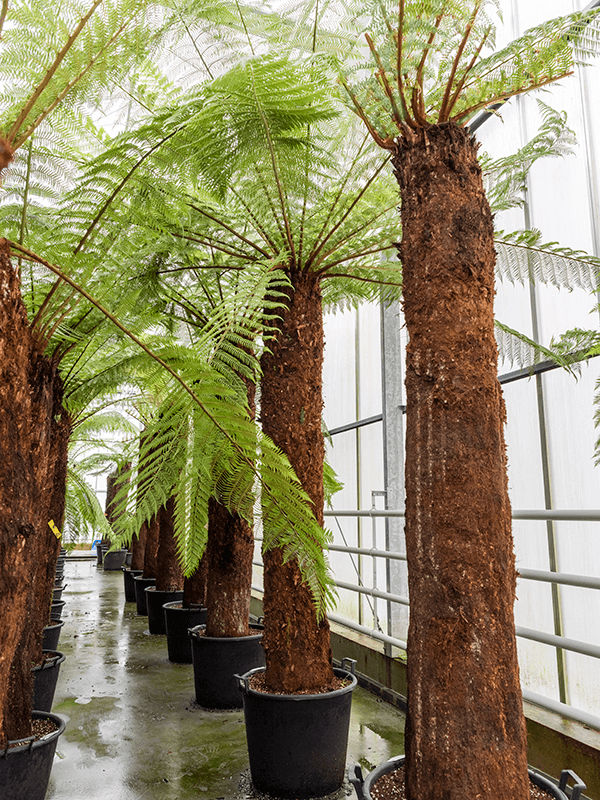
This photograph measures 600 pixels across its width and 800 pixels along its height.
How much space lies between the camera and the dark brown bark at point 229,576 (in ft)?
10.6

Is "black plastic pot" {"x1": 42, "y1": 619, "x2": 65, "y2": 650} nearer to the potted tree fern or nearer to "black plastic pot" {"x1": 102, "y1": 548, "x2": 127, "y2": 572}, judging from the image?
the potted tree fern

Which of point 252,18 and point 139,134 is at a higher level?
point 252,18

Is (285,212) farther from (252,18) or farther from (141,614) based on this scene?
(141,614)

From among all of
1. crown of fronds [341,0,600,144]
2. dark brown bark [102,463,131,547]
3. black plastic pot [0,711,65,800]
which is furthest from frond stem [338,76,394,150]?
black plastic pot [0,711,65,800]

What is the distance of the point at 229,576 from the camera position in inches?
127

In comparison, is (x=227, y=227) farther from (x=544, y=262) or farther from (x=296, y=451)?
(x=544, y=262)

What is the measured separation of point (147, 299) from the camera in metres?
2.66

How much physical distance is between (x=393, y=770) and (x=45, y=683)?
2.22m

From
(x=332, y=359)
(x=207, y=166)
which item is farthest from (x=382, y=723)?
(x=332, y=359)

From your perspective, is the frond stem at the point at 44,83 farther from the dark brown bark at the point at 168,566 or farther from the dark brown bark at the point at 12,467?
the dark brown bark at the point at 168,566

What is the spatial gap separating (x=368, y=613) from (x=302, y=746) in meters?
2.98

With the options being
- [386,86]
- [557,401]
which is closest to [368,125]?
[386,86]

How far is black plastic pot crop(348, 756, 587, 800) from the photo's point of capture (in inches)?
45.1

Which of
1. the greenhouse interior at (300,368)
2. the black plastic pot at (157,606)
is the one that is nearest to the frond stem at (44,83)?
the greenhouse interior at (300,368)
